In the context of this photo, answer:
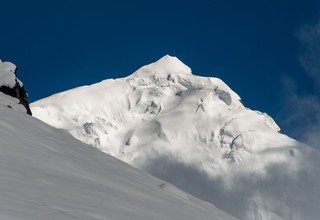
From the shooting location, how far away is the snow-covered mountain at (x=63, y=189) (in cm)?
821

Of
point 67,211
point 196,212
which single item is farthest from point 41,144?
point 67,211

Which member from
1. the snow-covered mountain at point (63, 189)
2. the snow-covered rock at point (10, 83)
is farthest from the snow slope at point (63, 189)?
the snow-covered rock at point (10, 83)

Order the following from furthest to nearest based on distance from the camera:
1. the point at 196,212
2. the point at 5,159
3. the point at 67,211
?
the point at 196,212
the point at 5,159
the point at 67,211

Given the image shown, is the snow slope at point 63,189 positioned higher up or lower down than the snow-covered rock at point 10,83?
lower down

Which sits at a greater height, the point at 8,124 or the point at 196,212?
the point at 8,124

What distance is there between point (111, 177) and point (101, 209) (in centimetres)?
607

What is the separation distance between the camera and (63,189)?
1032 cm

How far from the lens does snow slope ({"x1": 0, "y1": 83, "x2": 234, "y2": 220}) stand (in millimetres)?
8218

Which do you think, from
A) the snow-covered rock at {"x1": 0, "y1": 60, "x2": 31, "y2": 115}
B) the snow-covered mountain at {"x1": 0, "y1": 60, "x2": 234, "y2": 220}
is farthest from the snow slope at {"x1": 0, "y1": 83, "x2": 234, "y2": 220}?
the snow-covered rock at {"x1": 0, "y1": 60, "x2": 31, "y2": 115}

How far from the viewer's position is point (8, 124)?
16.8 metres

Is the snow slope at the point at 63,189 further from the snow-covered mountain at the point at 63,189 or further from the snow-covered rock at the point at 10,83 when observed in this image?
the snow-covered rock at the point at 10,83

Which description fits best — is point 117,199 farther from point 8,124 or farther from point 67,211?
point 8,124

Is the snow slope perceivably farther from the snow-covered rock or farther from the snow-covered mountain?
the snow-covered rock

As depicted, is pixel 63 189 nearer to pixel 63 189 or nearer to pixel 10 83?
pixel 63 189
